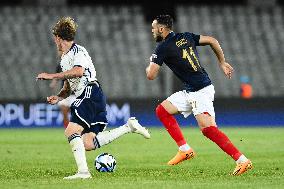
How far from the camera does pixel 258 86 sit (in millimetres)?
25609

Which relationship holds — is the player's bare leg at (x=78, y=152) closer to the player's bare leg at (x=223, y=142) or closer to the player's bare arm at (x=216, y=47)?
the player's bare leg at (x=223, y=142)

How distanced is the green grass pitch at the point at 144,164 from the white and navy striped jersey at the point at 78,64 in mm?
1058

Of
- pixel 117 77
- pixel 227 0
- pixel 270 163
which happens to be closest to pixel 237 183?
pixel 270 163

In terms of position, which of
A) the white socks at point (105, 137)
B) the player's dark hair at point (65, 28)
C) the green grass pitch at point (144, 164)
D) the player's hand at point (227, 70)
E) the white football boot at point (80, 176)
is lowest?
the green grass pitch at point (144, 164)

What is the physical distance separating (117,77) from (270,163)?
1325 cm

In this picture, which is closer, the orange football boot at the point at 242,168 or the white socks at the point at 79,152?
the white socks at the point at 79,152

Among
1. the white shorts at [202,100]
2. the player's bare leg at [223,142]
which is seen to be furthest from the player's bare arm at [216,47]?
the player's bare leg at [223,142]

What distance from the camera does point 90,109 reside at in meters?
9.57

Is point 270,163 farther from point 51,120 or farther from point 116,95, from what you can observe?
point 116,95

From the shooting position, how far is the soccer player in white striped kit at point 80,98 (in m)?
9.13

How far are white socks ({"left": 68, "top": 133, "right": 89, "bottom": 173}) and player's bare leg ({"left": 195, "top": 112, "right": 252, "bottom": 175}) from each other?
5.34 feet

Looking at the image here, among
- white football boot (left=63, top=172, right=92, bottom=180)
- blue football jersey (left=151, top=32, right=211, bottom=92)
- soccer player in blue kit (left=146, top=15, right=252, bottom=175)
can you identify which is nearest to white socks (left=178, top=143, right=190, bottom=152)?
soccer player in blue kit (left=146, top=15, right=252, bottom=175)

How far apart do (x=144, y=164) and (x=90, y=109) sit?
2.13 meters

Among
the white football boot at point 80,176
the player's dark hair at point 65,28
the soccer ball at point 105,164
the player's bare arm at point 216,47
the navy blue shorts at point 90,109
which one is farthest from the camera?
the player's bare arm at point 216,47
